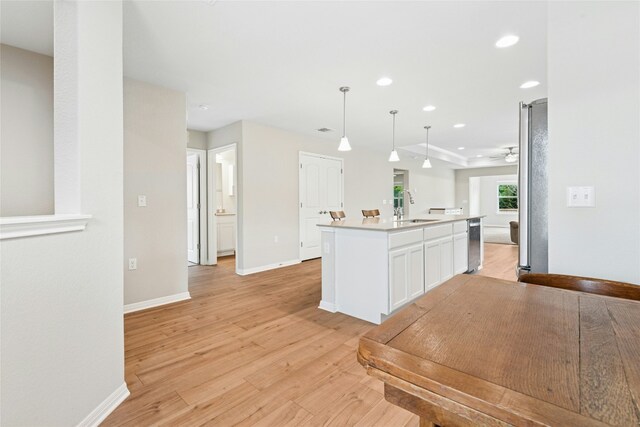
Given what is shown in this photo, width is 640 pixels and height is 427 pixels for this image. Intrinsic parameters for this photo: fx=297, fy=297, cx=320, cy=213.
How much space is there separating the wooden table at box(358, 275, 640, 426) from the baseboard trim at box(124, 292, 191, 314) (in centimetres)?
314

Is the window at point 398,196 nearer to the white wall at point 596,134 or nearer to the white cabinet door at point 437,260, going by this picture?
the white cabinet door at point 437,260

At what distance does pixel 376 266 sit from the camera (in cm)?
274

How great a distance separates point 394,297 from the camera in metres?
2.72

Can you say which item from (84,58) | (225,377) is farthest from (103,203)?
(225,377)

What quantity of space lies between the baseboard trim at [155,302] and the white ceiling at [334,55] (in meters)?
2.36

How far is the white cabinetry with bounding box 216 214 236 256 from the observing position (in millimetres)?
6164

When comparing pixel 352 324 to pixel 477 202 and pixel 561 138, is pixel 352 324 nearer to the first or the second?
pixel 561 138

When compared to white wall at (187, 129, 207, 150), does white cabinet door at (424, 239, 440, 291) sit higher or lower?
lower

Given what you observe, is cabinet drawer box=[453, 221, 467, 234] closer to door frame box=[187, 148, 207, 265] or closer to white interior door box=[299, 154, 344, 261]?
white interior door box=[299, 154, 344, 261]

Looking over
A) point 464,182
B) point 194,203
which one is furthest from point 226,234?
point 464,182

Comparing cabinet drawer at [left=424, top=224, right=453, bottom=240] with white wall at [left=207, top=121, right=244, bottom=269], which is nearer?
cabinet drawer at [left=424, top=224, right=453, bottom=240]

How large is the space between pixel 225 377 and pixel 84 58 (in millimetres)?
1979

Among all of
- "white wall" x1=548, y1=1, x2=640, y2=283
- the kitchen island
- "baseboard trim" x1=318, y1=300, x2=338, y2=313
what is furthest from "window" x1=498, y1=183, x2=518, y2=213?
"white wall" x1=548, y1=1, x2=640, y2=283

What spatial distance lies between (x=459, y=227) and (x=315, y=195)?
2.68 metres
